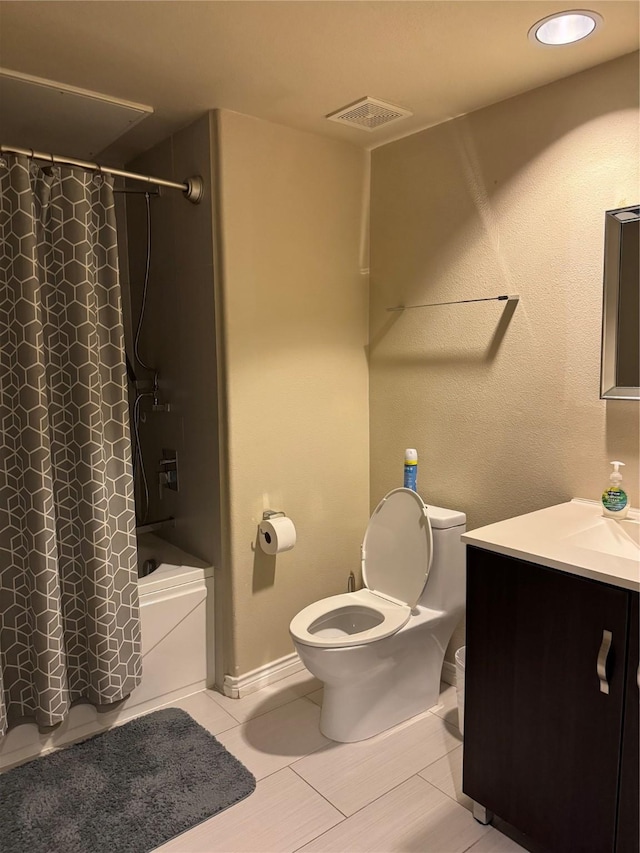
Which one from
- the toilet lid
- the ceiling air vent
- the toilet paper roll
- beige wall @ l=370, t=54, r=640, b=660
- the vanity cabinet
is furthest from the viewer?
the toilet paper roll

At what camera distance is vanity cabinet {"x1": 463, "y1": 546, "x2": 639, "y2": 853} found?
1.48 m

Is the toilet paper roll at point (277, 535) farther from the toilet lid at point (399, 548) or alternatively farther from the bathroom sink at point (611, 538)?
the bathroom sink at point (611, 538)

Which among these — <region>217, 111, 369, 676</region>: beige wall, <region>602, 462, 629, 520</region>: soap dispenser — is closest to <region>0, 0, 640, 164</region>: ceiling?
<region>217, 111, 369, 676</region>: beige wall

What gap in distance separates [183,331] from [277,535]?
96cm

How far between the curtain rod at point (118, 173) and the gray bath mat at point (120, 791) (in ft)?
6.65

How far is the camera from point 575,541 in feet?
5.85

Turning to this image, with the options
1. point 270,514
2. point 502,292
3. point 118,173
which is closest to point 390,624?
point 270,514

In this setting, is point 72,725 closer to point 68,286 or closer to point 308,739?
point 308,739

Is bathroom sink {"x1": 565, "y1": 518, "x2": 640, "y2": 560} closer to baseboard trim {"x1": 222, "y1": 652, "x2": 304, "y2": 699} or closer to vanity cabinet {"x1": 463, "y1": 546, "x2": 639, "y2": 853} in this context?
vanity cabinet {"x1": 463, "y1": 546, "x2": 639, "y2": 853}

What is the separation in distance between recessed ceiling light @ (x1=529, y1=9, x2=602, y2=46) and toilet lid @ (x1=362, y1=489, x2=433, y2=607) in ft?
5.07

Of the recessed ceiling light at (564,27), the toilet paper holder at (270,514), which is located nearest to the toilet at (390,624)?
the toilet paper holder at (270,514)

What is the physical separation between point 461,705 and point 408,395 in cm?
124

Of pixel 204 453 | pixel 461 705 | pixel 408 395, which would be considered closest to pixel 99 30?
pixel 204 453

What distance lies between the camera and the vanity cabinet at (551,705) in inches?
58.2
